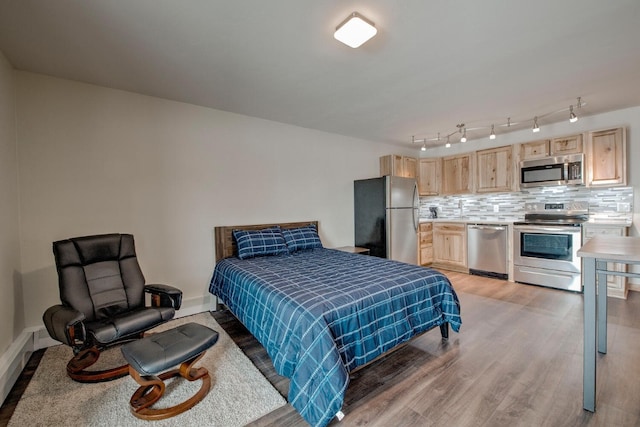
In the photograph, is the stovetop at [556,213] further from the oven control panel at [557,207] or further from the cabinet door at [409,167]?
the cabinet door at [409,167]

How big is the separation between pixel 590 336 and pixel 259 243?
2.99 m

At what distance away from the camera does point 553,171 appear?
4141mm

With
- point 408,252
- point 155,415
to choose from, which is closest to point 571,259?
point 408,252

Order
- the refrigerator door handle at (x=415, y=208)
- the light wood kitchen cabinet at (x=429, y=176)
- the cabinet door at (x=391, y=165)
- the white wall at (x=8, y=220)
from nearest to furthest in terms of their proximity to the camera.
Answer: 1. the white wall at (x=8, y=220)
2. the refrigerator door handle at (x=415, y=208)
3. the cabinet door at (x=391, y=165)
4. the light wood kitchen cabinet at (x=429, y=176)

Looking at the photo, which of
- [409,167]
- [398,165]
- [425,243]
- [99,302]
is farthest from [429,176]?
[99,302]

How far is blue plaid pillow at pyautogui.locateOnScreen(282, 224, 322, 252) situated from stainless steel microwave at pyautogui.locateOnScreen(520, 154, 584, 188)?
3554 millimetres

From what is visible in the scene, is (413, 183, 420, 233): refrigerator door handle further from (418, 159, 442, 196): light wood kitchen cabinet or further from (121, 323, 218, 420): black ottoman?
(121, 323, 218, 420): black ottoman

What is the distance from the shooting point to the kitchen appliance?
14.8 feet

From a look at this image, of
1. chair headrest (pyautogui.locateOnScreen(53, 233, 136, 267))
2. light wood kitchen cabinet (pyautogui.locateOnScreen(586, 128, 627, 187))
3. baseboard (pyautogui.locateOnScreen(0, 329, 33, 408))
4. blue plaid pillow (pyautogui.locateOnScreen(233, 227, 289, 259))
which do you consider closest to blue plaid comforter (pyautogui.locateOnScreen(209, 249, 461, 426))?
blue plaid pillow (pyautogui.locateOnScreen(233, 227, 289, 259))

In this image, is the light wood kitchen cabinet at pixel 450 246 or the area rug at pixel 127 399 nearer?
the area rug at pixel 127 399

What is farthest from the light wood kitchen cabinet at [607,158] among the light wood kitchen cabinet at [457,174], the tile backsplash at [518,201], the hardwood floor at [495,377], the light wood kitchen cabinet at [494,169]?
the hardwood floor at [495,377]

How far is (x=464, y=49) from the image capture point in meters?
2.22

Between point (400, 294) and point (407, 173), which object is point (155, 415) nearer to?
point (400, 294)

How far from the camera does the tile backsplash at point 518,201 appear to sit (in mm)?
3906
